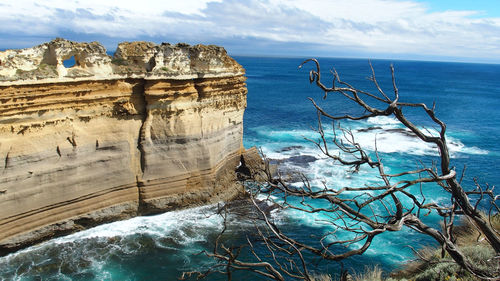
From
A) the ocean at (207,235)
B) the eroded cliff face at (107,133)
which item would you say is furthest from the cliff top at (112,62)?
the ocean at (207,235)

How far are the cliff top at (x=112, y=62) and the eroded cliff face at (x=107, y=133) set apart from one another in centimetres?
4

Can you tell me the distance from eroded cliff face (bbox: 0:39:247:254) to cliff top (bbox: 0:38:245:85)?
1.5 inches

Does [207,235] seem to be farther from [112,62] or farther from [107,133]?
[112,62]

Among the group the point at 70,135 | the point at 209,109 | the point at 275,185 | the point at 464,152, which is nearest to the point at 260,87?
the point at 464,152

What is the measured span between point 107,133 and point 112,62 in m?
2.95

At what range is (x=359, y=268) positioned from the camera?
1444cm

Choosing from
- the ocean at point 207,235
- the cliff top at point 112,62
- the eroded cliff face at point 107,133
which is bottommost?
the ocean at point 207,235

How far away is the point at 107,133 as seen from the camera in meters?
16.2

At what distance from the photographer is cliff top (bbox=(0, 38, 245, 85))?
1385 centimetres

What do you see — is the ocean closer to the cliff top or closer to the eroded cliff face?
the eroded cliff face

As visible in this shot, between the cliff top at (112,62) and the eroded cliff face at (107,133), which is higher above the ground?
the cliff top at (112,62)

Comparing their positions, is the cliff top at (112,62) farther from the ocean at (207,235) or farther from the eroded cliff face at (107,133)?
the ocean at (207,235)

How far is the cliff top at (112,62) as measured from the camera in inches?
545

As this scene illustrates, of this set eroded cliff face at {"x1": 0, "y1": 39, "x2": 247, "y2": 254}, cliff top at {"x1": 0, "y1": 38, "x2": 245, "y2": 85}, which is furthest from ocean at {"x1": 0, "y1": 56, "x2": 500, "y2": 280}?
cliff top at {"x1": 0, "y1": 38, "x2": 245, "y2": 85}
